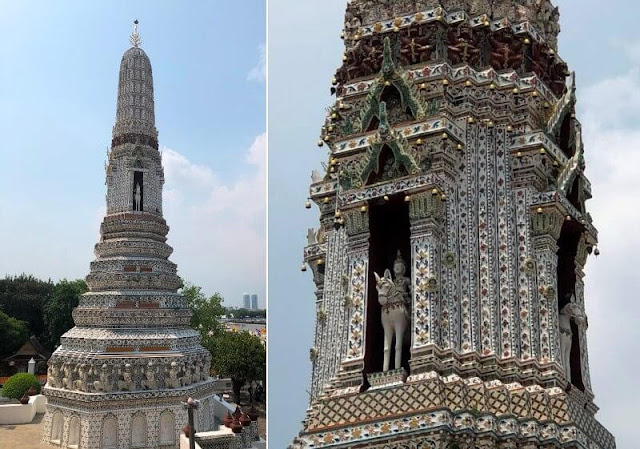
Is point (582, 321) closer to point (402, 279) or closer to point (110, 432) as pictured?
point (402, 279)

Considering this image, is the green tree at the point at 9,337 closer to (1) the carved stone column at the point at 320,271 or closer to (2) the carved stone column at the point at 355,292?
(1) the carved stone column at the point at 320,271

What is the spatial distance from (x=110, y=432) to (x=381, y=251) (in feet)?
49.1

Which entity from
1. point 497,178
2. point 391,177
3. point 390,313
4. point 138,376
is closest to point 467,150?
point 497,178

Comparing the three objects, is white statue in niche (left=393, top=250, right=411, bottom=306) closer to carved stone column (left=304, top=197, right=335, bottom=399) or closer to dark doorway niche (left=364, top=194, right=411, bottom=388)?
A: dark doorway niche (left=364, top=194, right=411, bottom=388)

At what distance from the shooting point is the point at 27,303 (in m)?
52.3

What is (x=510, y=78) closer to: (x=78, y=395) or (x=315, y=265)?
(x=315, y=265)

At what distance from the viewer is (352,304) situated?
10.4 meters

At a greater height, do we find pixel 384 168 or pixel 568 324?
pixel 384 168

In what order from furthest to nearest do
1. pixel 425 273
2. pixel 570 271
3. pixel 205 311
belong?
pixel 205 311 → pixel 570 271 → pixel 425 273

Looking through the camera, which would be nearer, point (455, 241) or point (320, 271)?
point (455, 241)

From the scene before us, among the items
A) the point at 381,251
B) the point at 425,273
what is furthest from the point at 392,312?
the point at 381,251

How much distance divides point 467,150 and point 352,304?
2834mm

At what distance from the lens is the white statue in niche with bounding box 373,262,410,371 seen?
10141 mm

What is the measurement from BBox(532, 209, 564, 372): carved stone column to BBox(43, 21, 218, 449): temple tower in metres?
15.2
